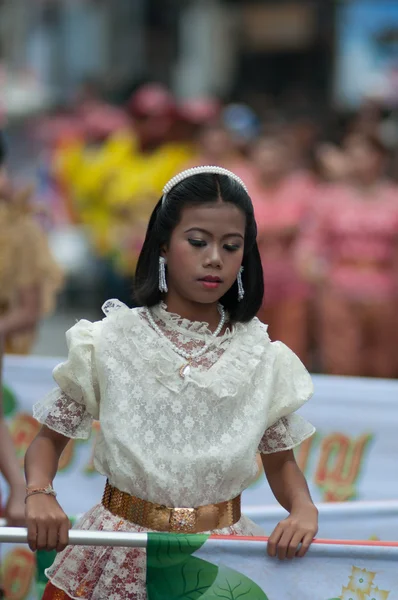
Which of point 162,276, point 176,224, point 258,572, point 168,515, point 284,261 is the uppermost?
point 176,224

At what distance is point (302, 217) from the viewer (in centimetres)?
958

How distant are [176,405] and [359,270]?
19.4ft

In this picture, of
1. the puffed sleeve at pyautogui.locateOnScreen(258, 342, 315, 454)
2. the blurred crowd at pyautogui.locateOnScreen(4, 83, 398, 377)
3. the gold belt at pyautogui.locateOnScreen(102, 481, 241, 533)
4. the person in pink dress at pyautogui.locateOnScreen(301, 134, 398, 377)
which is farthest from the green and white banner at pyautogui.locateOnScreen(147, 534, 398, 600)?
the person in pink dress at pyautogui.locateOnScreen(301, 134, 398, 377)

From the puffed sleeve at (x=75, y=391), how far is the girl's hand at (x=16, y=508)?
22.6 inches

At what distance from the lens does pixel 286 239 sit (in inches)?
382

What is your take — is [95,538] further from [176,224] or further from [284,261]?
[284,261]

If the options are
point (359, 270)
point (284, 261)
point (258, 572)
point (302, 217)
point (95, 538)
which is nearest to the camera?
point (95, 538)

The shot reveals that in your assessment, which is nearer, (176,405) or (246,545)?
(246,545)

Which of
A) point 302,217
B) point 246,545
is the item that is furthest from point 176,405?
point 302,217

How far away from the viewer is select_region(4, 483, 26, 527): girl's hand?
381cm

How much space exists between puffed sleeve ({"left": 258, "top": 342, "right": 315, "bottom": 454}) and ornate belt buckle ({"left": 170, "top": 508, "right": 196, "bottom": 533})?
285mm

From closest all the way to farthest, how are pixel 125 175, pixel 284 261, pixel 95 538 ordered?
pixel 95 538
pixel 284 261
pixel 125 175

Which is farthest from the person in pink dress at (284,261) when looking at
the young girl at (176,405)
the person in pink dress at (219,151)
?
the young girl at (176,405)

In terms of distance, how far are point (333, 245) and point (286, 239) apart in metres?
0.66
